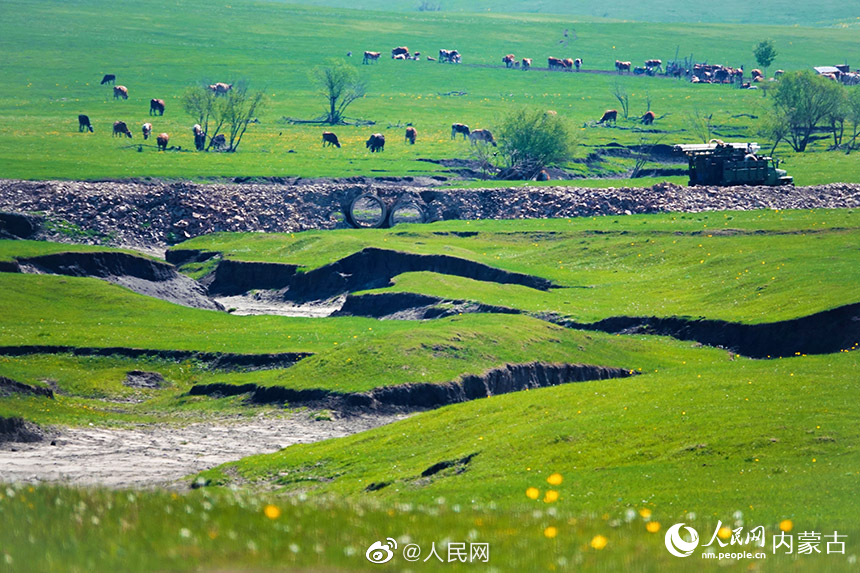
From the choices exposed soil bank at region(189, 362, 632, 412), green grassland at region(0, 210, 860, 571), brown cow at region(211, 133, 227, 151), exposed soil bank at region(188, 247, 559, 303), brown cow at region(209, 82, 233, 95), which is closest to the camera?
green grassland at region(0, 210, 860, 571)

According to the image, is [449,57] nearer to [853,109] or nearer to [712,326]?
[853,109]

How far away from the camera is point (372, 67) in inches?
6609

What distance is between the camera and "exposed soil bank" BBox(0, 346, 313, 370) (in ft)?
134

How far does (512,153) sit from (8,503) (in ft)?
285

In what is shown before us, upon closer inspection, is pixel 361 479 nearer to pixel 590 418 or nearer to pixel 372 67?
pixel 590 418

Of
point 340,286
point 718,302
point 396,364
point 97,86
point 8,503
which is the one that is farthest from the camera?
point 97,86

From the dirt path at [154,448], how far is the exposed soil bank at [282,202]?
138 ft

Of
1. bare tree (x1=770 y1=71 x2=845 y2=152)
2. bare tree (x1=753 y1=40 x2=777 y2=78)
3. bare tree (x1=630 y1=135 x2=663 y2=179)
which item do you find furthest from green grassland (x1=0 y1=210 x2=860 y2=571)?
bare tree (x1=753 y1=40 x2=777 y2=78)

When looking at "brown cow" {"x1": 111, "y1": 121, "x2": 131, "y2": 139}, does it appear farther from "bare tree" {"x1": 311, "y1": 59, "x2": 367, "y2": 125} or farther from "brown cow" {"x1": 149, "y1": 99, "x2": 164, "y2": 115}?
"bare tree" {"x1": 311, "y1": 59, "x2": 367, "y2": 125}

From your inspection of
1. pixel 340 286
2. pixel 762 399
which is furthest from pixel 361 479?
pixel 340 286

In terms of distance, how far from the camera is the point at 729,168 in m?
80.5

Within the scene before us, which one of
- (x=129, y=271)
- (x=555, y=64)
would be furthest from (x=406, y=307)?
(x=555, y=64)

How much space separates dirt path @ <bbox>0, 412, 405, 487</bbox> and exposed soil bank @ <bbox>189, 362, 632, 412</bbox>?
0.89 meters

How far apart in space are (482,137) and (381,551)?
339 feet
